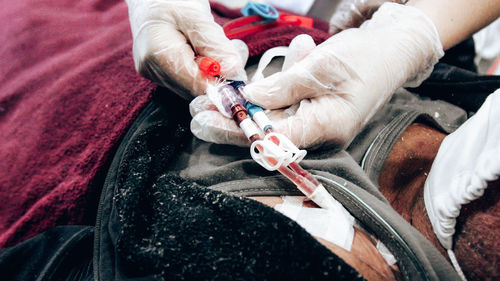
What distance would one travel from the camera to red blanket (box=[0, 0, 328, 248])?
0.70 m

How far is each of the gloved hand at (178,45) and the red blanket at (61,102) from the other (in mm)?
123

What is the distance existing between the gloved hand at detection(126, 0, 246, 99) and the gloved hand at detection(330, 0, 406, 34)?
Answer: 56cm

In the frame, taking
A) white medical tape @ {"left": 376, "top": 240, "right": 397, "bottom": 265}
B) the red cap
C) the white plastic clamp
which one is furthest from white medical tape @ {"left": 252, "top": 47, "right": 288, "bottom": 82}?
white medical tape @ {"left": 376, "top": 240, "right": 397, "bottom": 265}

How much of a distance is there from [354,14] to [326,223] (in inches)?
33.6

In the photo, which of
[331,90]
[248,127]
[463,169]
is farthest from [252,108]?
[463,169]

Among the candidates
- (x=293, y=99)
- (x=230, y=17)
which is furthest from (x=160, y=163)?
(x=230, y=17)

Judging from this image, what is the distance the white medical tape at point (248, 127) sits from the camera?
579 mm

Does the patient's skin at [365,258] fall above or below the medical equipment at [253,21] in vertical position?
below

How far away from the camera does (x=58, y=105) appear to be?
819 mm

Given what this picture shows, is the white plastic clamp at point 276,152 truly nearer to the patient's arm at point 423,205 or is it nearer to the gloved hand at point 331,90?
the gloved hand at point 331,90

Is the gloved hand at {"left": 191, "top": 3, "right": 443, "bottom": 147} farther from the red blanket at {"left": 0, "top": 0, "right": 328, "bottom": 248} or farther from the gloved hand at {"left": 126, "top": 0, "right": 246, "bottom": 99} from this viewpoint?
the red blanket at {"left": 0, "top": 0, "right": 328, "bottom": 248}

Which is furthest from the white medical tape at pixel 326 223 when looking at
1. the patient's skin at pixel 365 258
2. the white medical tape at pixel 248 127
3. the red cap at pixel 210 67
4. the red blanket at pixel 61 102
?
the red blanket at pixel 61 102

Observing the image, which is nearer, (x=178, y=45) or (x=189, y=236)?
(x=189, y=236)

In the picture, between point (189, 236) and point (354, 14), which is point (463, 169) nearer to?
point (189, 236)
